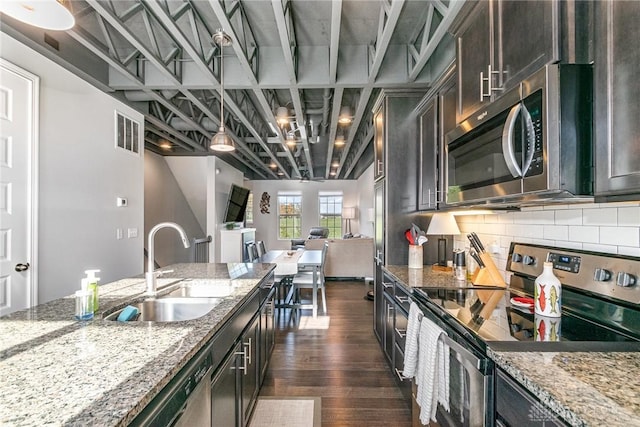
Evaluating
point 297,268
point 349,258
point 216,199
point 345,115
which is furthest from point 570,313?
point 216,199

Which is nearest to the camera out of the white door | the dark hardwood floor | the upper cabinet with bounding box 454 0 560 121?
the upper cabinet with bounding box 454 0 560 121

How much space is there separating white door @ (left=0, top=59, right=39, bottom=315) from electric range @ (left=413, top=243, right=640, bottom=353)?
3.10m

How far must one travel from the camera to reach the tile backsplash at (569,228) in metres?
1.20

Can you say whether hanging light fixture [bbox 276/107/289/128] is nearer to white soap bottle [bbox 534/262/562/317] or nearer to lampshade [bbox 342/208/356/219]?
white soap bottle [bbox 534/262/562/317]

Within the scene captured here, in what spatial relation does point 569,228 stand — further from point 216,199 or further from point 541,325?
point 216,199

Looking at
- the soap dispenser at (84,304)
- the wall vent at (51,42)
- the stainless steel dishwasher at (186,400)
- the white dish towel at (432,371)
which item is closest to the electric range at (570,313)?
the white dish towel at (432,371)

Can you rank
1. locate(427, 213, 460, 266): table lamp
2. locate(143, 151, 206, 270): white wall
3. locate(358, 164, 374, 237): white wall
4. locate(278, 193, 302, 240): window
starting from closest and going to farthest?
1. locate(427, 213, 460, 266): table lamp
2. locate(143, 151, 206, 270): white wall
3. locate(358, 164, 374, 237): white wall
4. locate(278, 193, 302, 240): window

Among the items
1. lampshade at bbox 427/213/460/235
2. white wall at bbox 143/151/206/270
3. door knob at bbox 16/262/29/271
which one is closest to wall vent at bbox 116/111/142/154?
door knob at bbox 16/262/29/271

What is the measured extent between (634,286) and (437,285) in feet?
3.15

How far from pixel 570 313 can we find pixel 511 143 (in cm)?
81

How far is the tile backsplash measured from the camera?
1202 millimetres

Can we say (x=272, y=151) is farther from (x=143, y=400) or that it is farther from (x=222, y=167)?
(x=143, y=400)

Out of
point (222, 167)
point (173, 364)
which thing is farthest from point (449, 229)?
point (222, 167)

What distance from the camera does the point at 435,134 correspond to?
2275 mm
